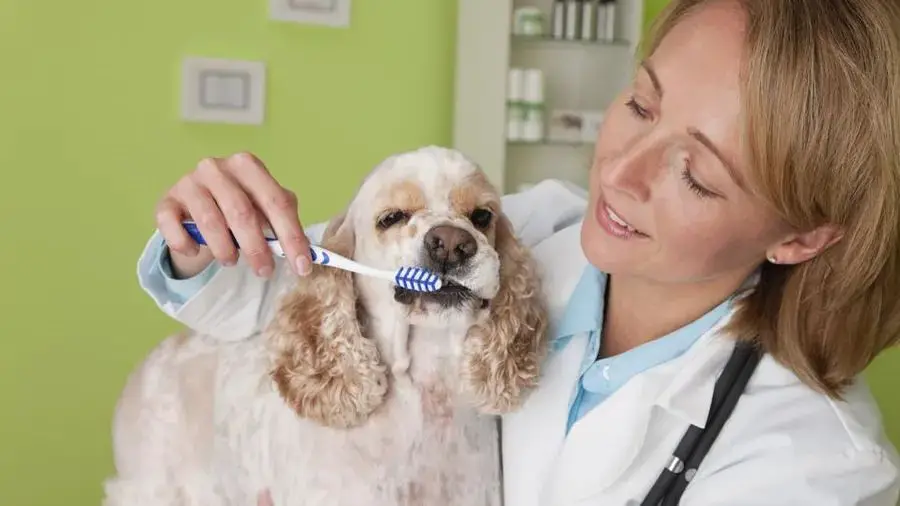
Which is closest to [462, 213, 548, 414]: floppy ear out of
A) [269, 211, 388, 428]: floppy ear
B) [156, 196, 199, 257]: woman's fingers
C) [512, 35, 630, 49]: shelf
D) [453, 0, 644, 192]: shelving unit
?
[269, 211, 388, 428]: floppy ear

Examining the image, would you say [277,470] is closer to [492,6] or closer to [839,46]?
[839,46]

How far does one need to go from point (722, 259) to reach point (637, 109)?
17 centimetres

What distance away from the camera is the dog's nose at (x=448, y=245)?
841 mm

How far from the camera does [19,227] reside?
1.60 meters

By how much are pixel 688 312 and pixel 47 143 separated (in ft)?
3.94

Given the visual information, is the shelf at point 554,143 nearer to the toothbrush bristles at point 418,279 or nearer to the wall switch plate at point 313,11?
the wall switch plate at point 313,11

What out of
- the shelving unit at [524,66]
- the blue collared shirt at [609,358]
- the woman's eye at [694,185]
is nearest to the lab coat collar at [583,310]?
the blue collared shirt at [609,358]

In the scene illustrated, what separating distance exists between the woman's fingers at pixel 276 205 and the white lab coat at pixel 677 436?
0.50ft

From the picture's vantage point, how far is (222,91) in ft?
5.60

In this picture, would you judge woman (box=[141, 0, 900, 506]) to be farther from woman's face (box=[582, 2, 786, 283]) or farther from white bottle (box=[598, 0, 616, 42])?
white bottle (box=[598, 0, 616, 42])

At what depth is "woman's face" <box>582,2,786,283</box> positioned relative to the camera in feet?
2.64

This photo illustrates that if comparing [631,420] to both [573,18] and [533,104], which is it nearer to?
[533,104]

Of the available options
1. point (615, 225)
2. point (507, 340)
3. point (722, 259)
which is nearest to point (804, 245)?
point (722, 259)

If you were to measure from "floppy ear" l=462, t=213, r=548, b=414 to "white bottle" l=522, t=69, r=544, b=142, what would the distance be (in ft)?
3.23
